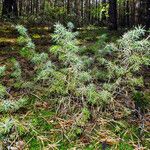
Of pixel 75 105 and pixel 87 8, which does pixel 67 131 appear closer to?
pixel 75 105

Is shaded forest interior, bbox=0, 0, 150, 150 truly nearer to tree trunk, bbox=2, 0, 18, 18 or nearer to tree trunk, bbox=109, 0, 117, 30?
tree trunk, bbox=109, 0, 117, 30

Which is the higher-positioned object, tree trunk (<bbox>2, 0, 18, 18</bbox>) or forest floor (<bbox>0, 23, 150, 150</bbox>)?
tree trunk (<bbox>2, 0, 18, 18</bbox>)

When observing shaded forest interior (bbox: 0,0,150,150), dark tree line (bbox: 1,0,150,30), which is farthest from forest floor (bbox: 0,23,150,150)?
dark tree line (bbox: 1,0,150,30)

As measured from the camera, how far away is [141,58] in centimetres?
402

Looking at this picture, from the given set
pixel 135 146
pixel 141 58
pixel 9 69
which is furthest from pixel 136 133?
pixel 9 69

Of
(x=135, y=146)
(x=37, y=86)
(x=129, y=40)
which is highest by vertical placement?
(x=129, y=40)

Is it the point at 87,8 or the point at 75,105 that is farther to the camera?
the point at 87,8

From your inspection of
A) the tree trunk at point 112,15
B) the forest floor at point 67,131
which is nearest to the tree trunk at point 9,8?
the tree trunk at point 112,15

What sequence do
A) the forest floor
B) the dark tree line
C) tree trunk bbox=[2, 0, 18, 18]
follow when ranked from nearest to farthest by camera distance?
the forest floor → tree trunk bbox=[2, 0, 18, 18] → the dark tree line

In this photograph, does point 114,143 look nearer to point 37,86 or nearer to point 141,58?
point 141,58

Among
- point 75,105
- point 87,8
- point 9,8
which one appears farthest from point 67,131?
point 87,8

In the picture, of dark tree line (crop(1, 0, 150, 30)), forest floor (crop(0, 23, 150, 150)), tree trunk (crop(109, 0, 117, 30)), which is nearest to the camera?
forest floor (crop(0, 23, 150, 150))

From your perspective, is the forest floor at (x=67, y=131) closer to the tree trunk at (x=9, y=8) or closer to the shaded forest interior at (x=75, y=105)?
the shaded forest interior at (x=75, y=105)

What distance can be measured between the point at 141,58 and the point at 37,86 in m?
1.41
